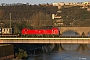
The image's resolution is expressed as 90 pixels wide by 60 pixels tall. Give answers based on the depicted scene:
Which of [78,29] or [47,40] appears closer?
[47,40]

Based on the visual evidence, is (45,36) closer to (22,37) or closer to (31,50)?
(22,37)

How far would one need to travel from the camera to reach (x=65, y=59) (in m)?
40.5

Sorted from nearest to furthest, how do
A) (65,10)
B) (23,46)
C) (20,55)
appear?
1. (20,55)
2. (23,46)
3. (65,10)

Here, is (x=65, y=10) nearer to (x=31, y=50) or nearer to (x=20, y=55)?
(x=31, y=50)

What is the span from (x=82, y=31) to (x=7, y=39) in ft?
118

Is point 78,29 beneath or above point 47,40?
above

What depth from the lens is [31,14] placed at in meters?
108

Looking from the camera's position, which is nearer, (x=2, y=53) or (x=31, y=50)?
(x=2, y=53)

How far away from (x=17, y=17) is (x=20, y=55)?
6371 centimetres

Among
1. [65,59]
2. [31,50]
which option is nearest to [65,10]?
[31,50]

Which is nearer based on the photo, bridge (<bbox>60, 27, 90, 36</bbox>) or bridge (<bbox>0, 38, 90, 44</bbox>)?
bridge (<bbox>0, 38, 90, 44</bbox>)

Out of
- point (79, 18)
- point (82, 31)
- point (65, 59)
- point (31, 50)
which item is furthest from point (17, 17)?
point (65, 59)

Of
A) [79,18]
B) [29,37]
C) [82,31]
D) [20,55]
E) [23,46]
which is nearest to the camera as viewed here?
[29,37]

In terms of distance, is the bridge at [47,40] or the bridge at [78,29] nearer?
the bridge at [47,40]
